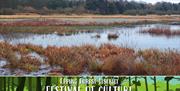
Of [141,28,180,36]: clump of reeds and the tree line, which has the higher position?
the tree line

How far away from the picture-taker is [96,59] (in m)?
3.80

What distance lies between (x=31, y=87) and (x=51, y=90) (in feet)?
0.69

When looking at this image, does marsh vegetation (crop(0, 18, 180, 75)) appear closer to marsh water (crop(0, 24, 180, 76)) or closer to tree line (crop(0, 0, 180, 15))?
marsh water (crop(0, 24, 180, 76))

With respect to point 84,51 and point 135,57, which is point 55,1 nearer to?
point 84,51

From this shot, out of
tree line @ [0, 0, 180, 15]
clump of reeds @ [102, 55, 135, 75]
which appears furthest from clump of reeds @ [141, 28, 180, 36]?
clump of reeds @ [102, 55, 135, 75]

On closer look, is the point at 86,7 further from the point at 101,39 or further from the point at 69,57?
the point at 69,57

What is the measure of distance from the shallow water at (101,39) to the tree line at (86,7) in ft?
0.58

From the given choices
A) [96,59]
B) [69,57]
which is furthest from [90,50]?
[69,57]

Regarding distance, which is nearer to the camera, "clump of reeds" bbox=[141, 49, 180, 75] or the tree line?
"clump of reeds" bbox=[141, 49, 180, 75]

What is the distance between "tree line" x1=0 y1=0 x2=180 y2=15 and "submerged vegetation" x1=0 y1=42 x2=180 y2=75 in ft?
1.21

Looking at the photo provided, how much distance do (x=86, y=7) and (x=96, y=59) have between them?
568 millimetres

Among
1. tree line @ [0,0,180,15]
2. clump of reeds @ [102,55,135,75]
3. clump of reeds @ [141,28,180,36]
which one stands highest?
tree line @ [0,0,180,15]

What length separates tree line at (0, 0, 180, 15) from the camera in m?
3.85

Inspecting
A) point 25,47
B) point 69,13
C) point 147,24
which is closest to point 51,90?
point 25,47
